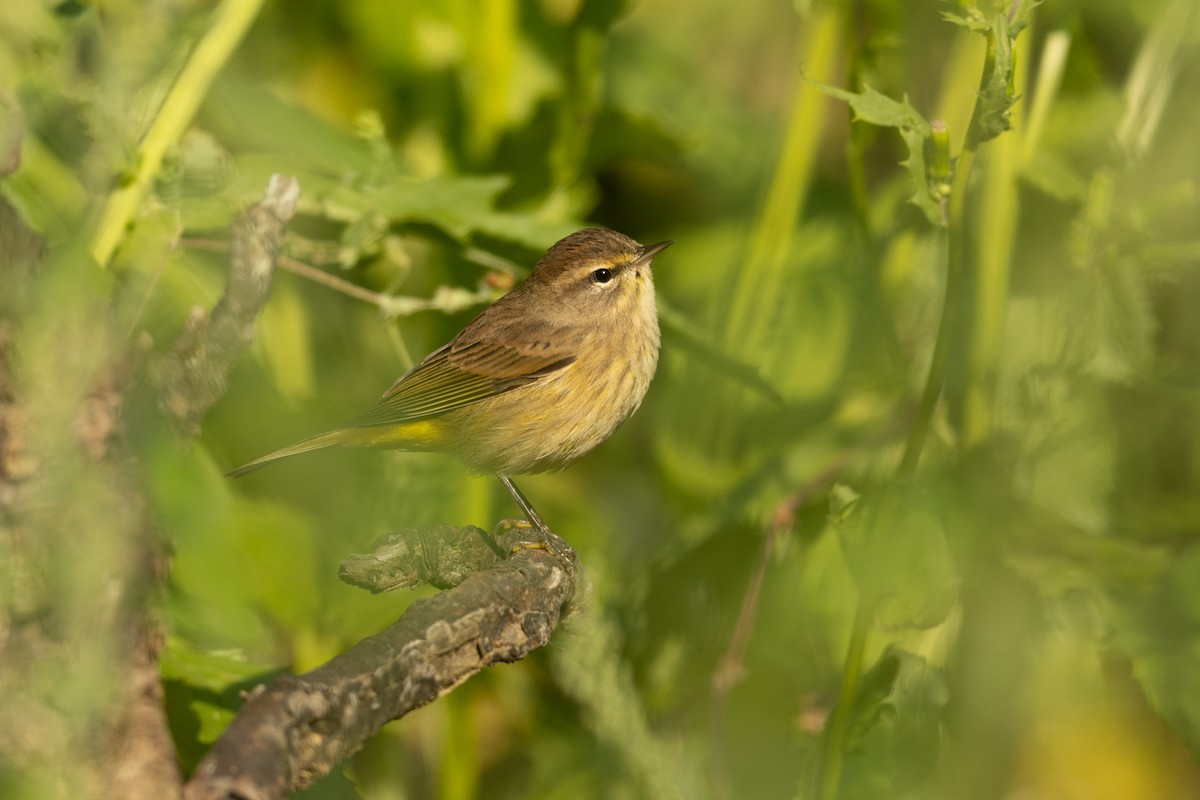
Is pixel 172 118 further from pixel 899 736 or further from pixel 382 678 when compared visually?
pixel 899 736

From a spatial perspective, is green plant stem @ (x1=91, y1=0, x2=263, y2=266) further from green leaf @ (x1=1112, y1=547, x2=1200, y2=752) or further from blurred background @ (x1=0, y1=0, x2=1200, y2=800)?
green leaf @ (x1=1112, y1=547, x2=1200, y2=752)

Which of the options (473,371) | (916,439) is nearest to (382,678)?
(916,439)

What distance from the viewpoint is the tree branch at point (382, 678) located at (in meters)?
1.42

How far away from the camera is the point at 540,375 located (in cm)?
363

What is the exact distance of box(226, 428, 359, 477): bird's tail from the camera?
307 centimetres

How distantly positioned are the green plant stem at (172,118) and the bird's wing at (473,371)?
0.90 m

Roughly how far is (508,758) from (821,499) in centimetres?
145

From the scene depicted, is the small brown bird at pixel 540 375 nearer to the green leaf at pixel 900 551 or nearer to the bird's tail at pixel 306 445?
the bird's tail at pixel 306 445

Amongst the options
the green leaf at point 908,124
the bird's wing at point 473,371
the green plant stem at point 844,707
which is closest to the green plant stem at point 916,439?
the green plant stem at point 844,707

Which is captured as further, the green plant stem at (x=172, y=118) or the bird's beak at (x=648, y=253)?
the bird's beak at (x=648, y=253)

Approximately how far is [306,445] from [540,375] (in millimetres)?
739

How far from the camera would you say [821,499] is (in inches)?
146

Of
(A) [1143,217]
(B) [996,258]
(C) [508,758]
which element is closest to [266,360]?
(C) [508,758]

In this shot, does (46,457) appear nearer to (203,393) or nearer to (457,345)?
(203,393)
